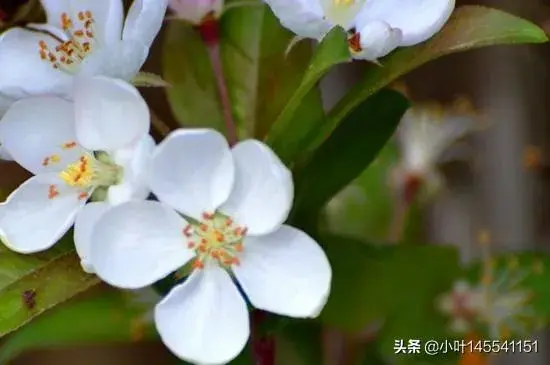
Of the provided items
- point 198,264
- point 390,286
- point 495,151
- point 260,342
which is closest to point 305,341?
point 390,286

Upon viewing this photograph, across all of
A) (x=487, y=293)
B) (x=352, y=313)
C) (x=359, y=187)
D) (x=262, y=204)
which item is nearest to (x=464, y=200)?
(x=359, y=187)

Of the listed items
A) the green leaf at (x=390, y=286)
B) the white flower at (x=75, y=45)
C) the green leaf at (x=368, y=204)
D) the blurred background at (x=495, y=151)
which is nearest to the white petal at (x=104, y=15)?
the white flower at (x=75, y=45)

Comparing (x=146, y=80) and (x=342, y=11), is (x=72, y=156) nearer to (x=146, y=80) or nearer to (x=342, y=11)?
(x=146, y=80)

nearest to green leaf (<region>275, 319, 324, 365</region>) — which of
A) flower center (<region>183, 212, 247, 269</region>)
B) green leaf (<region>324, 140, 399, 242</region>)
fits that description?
green leaf (<region>324, 140, 399, 242</region>)

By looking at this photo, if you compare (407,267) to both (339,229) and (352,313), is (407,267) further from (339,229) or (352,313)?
(339,229)

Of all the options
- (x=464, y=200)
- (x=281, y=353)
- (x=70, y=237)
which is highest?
(x=70, y=237)

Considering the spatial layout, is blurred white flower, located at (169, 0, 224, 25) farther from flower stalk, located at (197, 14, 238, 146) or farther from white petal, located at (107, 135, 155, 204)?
white petal, located at (107, 135, 155, 204)

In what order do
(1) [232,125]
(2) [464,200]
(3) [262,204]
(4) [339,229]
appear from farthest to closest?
1. (2) [464,200]
2. (4) [339,229]
3. (1) [232,125]
4. (3) [262,204]
